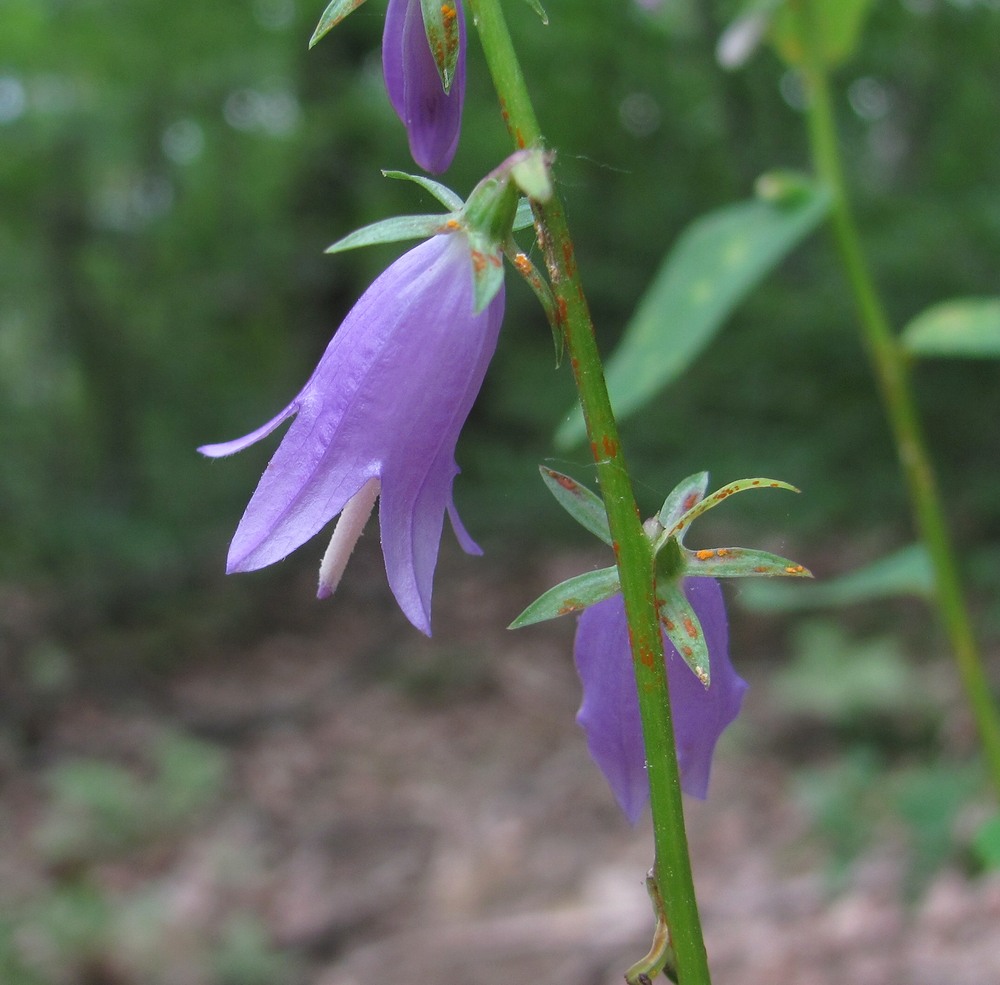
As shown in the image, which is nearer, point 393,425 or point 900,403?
point 393,425

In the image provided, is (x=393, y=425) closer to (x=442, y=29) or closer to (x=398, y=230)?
(x=398, y=230)

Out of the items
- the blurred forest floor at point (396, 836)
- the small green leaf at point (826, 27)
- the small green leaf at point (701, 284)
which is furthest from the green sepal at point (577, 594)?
the blurred forest floor at point (396, 836)

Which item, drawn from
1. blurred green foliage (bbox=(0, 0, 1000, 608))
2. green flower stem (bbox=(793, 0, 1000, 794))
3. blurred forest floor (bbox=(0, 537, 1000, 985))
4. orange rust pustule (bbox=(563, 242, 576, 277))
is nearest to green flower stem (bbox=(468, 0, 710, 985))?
orange rust pustule (bbox=(563, 242, 576, 277))

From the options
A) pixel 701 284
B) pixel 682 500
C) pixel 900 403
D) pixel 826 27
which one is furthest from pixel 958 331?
pixel 682 500

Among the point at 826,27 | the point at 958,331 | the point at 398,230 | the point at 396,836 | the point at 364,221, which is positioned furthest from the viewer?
the point at 364,221

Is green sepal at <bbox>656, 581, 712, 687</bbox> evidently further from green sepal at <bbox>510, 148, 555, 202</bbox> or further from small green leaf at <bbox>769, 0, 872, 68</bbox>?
small green leaf at <bbox>769, 0, 872, 68</bbox>

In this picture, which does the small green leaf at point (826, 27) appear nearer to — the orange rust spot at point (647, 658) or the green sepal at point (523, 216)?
the green sepal at point (523, 216)

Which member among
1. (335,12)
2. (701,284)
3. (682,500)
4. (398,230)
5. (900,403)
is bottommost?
(682,500)

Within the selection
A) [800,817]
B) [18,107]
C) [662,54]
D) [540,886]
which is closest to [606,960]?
[540,886]
